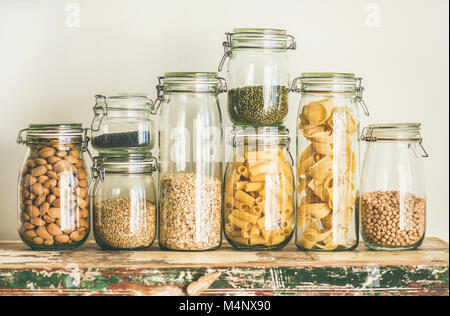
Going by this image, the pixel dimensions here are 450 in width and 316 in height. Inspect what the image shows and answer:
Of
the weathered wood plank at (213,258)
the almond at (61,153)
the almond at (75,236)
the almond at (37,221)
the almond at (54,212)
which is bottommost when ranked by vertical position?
the weathered wood plank at (213,258)

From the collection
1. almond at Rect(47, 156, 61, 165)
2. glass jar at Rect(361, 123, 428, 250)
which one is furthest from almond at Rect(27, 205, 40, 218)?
glass jar at Rect(361, 123, 428, 250)

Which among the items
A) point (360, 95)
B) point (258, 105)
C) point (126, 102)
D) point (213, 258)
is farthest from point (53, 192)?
point (360, 95)

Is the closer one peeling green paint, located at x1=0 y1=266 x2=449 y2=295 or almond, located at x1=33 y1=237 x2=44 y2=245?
peeling green paint, located at x1=0 y1=266 x2=449 y2=295

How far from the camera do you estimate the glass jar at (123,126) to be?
48.3 inches

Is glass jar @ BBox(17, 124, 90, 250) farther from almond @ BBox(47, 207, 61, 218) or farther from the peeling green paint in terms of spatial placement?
the peeling green paint

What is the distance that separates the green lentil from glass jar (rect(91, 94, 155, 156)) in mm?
199

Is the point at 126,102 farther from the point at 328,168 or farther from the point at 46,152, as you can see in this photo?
the point at 328,168

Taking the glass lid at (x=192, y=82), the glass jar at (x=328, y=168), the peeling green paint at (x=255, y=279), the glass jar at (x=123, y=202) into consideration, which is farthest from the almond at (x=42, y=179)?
the glass jar at (x=328, y=168)

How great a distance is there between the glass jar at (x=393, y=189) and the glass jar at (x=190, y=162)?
1.08ft

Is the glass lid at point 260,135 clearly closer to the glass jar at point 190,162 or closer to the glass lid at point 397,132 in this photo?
the glass jar at point 190,162

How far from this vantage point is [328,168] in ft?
3.95

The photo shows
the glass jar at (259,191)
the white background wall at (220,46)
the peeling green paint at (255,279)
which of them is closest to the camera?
the peeling green paint at (255,279)

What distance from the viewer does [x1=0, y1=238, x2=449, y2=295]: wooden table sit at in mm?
1084
